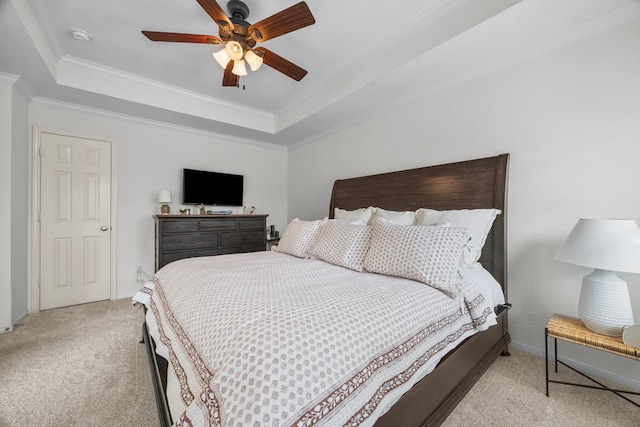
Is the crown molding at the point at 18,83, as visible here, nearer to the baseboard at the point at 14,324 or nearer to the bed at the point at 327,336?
the baseboard at the point at 14,324

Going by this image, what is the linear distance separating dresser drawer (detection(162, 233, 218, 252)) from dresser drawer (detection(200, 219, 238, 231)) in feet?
0.28

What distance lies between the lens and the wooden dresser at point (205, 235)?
132 inches

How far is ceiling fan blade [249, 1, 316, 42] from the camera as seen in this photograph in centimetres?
161

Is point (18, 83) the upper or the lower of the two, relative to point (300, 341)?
upper

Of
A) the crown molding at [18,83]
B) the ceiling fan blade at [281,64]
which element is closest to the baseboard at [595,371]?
the ceiling fan blade at [281,64]

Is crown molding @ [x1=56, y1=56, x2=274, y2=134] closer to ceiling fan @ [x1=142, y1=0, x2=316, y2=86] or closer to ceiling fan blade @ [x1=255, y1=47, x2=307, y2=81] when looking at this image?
ceiling fan @ [x1=142, y1=0, x2=316, y2=86]

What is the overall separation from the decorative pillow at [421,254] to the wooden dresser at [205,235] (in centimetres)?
254

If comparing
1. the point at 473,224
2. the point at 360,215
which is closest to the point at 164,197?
the point at 360,215

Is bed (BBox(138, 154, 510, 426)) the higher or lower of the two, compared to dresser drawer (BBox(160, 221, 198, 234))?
lower

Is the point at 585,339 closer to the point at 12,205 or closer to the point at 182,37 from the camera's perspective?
the point at 182,37

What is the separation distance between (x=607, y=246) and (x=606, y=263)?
0.09 m

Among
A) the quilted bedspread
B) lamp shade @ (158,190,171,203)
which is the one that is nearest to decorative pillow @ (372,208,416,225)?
the quilted bedspread

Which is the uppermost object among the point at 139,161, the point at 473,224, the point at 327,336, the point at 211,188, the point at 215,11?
the point at 215,11

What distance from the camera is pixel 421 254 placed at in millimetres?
1643
